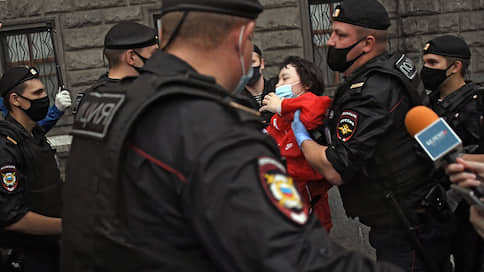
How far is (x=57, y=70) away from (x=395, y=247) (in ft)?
26.2

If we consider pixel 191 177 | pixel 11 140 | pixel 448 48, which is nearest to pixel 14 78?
pixel 11 140

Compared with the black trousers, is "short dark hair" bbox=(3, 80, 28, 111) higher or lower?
higher

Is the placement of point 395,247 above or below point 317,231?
below

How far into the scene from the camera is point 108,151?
137cm

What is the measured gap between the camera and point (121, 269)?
1.36 m

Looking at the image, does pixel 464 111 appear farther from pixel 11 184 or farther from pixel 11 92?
pixel 11 92

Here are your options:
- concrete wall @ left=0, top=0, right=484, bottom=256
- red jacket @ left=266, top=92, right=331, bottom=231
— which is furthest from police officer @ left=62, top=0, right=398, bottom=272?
concrete wall @ left=0, top=0, right=484, bottom=256

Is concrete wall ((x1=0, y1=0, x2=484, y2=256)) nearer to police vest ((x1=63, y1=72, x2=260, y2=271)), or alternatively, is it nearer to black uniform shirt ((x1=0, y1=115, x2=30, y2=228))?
black uniform shirt ((x1=0, y1=115, x2=30, y2=228))

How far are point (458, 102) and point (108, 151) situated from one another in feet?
11.5

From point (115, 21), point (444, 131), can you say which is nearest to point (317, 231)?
point (444, 131)

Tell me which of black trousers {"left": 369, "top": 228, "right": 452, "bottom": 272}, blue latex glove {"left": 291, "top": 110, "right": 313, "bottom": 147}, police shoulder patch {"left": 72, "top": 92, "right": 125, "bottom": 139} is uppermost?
police shoulder patch {"left": 72, "top": 92, "right": 125, "bottom": 139}

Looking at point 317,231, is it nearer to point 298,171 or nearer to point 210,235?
point 210,235

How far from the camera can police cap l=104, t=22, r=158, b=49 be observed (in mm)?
3738

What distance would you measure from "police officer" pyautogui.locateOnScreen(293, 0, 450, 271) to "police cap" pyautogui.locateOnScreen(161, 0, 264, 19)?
1437mm
